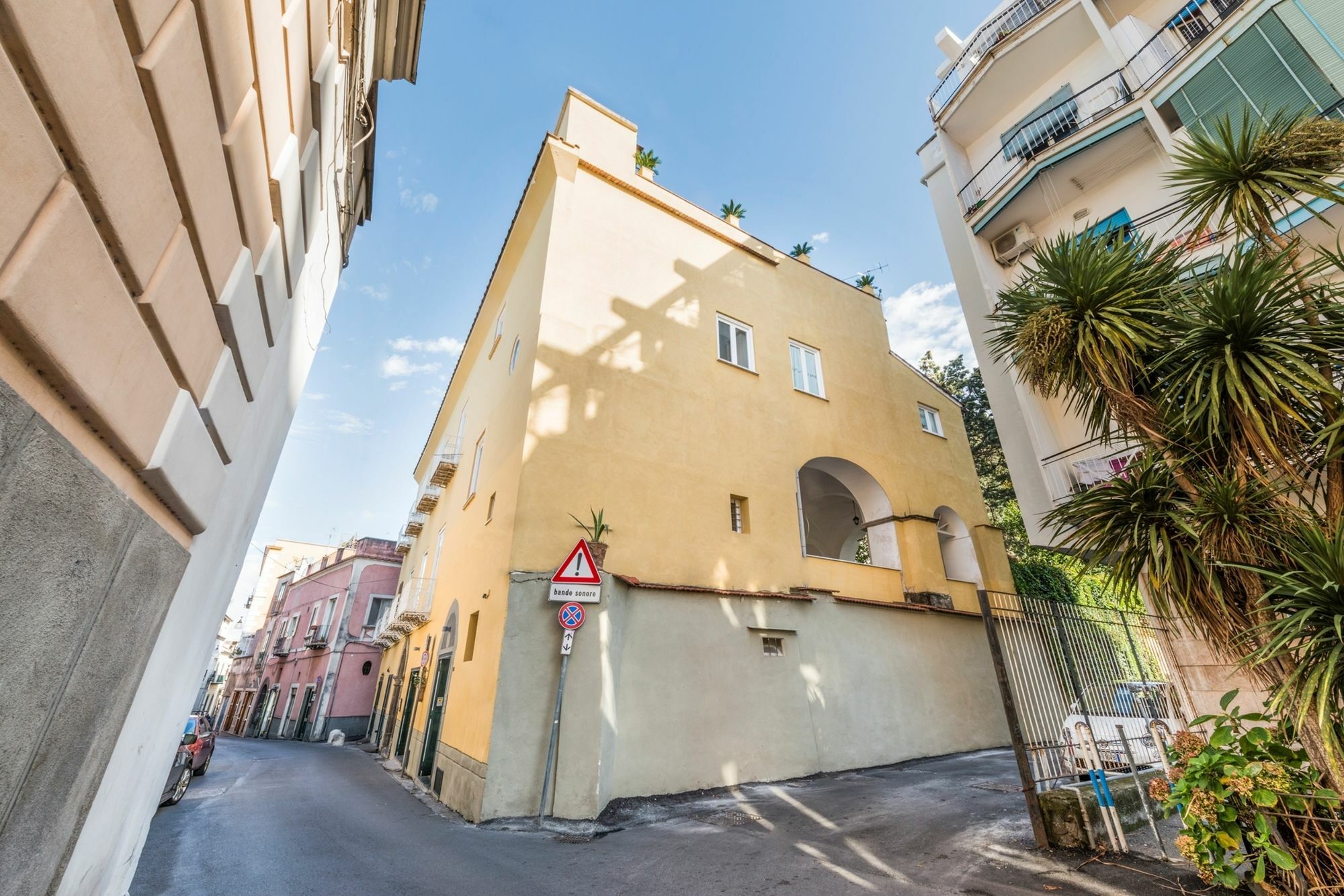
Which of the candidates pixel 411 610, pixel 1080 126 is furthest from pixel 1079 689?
pixel 411 610

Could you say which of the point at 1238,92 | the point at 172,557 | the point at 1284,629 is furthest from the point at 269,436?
the point at 1238,92

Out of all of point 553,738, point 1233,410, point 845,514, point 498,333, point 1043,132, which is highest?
point 1043,132

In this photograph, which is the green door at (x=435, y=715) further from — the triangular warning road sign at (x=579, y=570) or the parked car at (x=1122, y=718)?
Result: the parked car at (x=1122, y=718)

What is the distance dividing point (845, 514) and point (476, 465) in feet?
37.8

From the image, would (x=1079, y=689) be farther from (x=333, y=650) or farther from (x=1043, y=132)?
(x=333, y=650)

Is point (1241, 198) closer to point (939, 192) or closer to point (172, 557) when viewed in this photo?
point (172, 557)

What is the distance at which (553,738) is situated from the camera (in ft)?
22.3

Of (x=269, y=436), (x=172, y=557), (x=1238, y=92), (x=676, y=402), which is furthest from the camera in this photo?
(x=676, y=402)

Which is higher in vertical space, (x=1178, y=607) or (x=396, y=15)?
(x=396, y=15)

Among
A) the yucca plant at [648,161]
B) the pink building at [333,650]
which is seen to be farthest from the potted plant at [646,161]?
the pink building at [333,650]

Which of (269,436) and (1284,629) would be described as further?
(269,436)

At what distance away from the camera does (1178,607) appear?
4.47m

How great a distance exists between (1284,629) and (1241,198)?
3.74 m

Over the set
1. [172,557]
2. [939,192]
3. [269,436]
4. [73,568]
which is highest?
[939,192]
